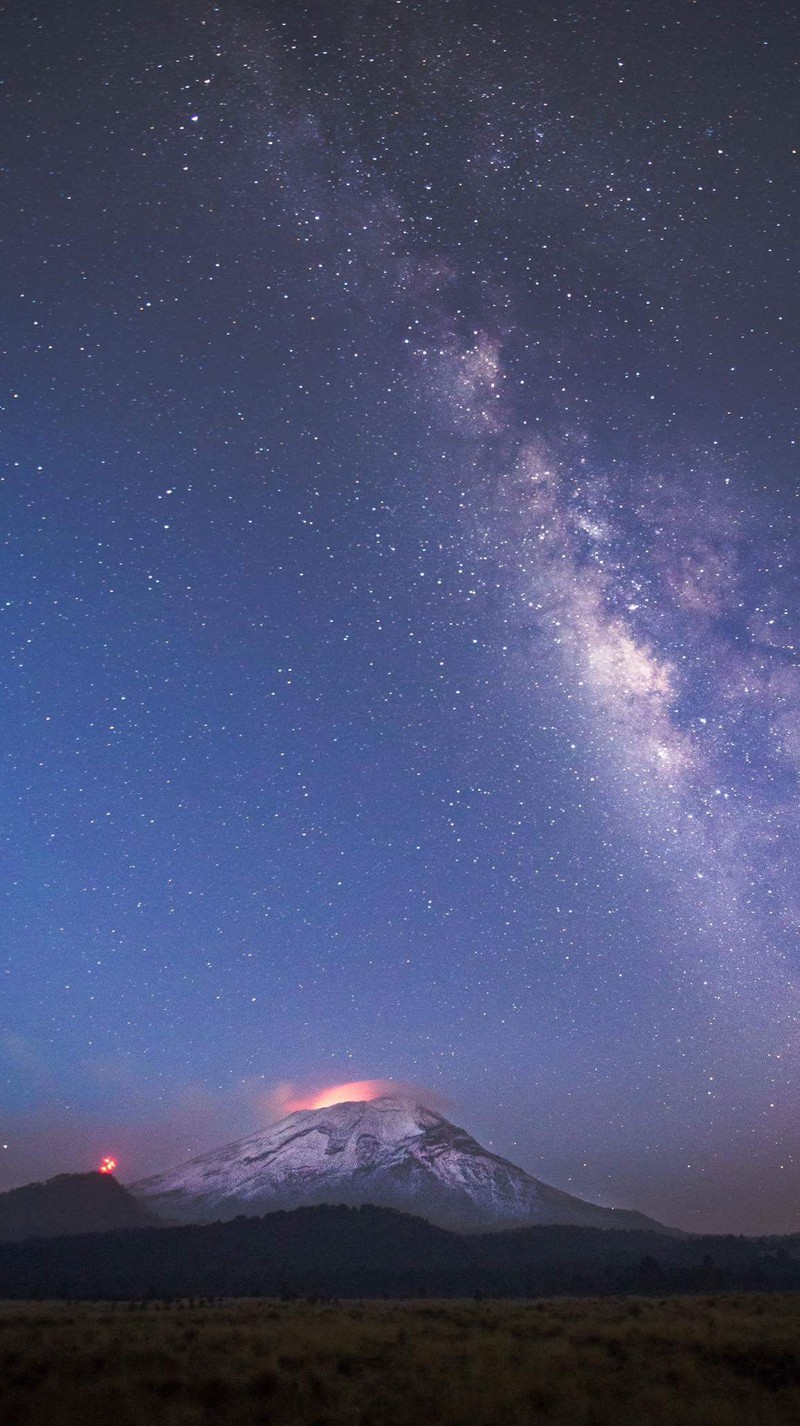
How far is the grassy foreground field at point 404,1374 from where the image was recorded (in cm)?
1464

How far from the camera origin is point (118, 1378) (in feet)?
53.3

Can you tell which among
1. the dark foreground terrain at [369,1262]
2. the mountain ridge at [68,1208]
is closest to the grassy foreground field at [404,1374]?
the dark foreground terrain at [369,1262]

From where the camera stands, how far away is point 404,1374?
16.6 m

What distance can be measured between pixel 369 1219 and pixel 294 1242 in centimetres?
1974

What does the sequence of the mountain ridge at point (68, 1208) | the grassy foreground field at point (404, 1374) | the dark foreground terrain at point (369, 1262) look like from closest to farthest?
the grassy foreground field at point (404, 1374) → the dark foreground terrain at point (369, 1262) → the mountain ridge at point (68, 1208)

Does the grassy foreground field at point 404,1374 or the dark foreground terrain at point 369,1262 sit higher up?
the grassy foreground field at point 404,1374

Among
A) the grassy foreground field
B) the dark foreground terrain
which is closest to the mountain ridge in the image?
the dark foreground terrain

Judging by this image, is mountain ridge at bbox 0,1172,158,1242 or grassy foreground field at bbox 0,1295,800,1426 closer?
grassy foreground field at bbox 0,1295,800,1426

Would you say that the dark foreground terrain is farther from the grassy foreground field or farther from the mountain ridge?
the mountain ridge

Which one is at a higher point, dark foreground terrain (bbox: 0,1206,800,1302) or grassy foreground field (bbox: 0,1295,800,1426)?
grassy foreground field (bbox: 0,1295,800,1426)

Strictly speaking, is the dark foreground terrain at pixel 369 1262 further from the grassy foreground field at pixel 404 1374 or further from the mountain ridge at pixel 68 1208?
the mountain ridge at pixel 68 1208

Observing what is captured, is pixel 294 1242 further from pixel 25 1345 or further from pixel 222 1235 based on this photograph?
pixel 25 1345

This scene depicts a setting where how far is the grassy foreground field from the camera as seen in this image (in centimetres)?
1464

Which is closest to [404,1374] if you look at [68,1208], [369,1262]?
[369,1262]
